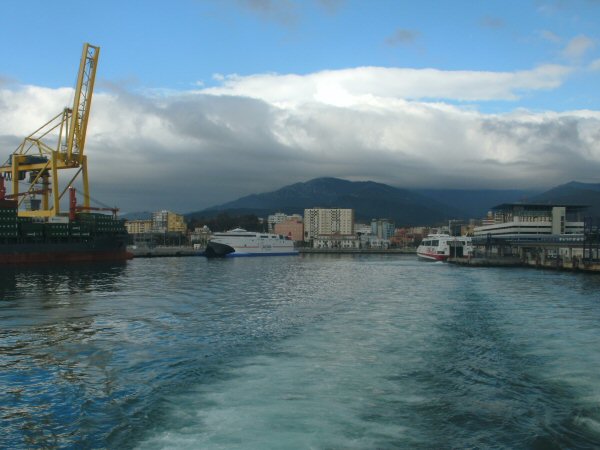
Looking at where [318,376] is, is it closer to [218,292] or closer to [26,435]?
[26,435]

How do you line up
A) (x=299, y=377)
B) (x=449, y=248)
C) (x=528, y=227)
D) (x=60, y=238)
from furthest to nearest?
(x=528, y=227) < (x=449, y=248) < (x=60, y=238) < (x=299, y=377)

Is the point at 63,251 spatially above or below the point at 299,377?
above

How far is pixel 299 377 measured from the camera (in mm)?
12047

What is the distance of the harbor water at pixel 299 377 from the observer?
28.6 ft

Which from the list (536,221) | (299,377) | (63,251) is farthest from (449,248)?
(299,377)

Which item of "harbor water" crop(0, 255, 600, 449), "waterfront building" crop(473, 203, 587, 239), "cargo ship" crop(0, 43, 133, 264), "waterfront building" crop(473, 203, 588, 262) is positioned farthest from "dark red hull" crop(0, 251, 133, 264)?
"waterfront building" crop(473, 203, 587, 239)

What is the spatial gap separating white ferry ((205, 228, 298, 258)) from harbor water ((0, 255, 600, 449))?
80.7 m

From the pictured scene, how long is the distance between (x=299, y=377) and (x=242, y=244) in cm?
9734

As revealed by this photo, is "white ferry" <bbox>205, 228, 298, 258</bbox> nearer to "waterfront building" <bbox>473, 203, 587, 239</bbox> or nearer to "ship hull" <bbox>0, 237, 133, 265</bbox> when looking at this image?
"ship hull" <bbox>0, 237, 133, 265</bbox>

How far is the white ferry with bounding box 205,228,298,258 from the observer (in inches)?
4146

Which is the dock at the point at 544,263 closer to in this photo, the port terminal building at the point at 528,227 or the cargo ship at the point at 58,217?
the port terminal building at the point at 528,227

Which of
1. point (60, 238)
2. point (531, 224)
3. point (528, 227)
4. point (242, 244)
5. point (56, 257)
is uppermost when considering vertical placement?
point (531, 224)

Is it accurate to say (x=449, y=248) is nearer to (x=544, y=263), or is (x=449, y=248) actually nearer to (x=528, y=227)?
(x=544, y=263)

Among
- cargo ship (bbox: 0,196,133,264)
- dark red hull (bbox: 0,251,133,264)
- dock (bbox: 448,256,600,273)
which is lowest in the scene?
dock (bbox: 448,256,600,273)
